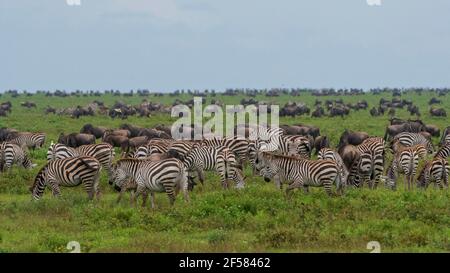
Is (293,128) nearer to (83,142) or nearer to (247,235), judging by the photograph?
(83,142)

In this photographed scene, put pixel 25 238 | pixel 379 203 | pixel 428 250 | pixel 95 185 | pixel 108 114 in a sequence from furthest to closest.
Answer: pixel 108 114, pixel 95 185, pixel 379 203, pixel 25 238, pixel 428 250

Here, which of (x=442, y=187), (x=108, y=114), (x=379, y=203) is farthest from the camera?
(x=108, y=114)

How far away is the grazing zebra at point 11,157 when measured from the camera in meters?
26.6

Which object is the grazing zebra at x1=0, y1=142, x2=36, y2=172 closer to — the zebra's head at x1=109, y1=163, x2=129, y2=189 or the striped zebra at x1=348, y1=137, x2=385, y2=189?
the zebra's head at x1=109, y1=163, x2=129, y2=189

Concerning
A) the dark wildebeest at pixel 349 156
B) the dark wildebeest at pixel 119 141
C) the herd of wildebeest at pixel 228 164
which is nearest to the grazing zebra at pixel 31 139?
the herd of wildebeest at pixel 228 164

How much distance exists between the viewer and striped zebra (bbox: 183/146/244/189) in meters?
22.5

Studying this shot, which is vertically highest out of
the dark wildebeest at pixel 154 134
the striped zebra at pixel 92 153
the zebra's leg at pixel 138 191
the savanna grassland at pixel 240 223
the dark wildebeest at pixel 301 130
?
the dark wildebeest at pixel 301 130

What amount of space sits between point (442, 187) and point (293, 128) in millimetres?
16647

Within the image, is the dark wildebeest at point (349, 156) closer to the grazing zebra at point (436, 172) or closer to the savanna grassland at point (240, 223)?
the grazing zebra at point (436, 172)

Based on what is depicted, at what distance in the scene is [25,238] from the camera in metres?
15.6

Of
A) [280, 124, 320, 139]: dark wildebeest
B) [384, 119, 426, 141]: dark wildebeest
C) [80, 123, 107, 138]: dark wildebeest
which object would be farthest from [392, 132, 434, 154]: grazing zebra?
[80, 123, 107, 138]: dark wildebeest
